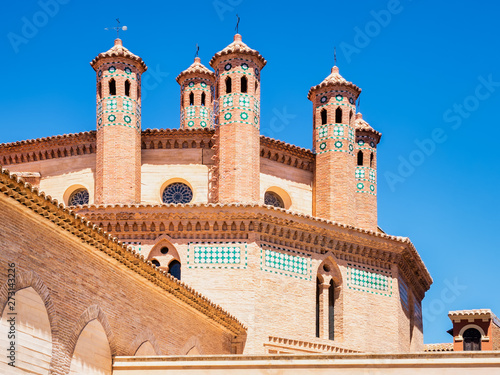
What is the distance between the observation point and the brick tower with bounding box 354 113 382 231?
23.8 meters

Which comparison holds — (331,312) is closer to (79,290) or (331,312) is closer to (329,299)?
(329,299)

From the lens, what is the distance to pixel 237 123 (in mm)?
21797

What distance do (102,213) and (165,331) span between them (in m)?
5.43

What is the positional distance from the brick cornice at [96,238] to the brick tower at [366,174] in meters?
6.74

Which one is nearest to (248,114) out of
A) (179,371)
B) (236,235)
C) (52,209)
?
(236,235)

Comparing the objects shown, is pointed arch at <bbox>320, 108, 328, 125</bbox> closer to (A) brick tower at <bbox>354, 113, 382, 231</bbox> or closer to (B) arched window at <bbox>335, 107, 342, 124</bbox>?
(B) arched window at <bbox>335, 107, 342, 124</bbox>

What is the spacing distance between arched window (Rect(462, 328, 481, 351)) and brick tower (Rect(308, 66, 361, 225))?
6.86 m

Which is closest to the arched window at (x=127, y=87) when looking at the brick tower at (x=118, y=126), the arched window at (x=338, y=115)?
the brick tower at (x=118, y=126)

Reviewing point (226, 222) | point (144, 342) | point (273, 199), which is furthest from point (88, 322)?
point (273, 199)

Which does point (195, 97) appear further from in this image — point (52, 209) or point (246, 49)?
point (52, 209)

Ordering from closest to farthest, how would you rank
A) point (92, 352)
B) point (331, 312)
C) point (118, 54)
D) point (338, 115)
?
point (92, 352) < point (331, 312) < point (118, 54) < point (338, 115)

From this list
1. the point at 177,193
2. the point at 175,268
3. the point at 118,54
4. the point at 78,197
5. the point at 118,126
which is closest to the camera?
the point at 175,268

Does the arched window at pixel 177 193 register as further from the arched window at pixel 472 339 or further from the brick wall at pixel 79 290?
the arched window at pixel 472 339

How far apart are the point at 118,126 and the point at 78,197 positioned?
209cm
